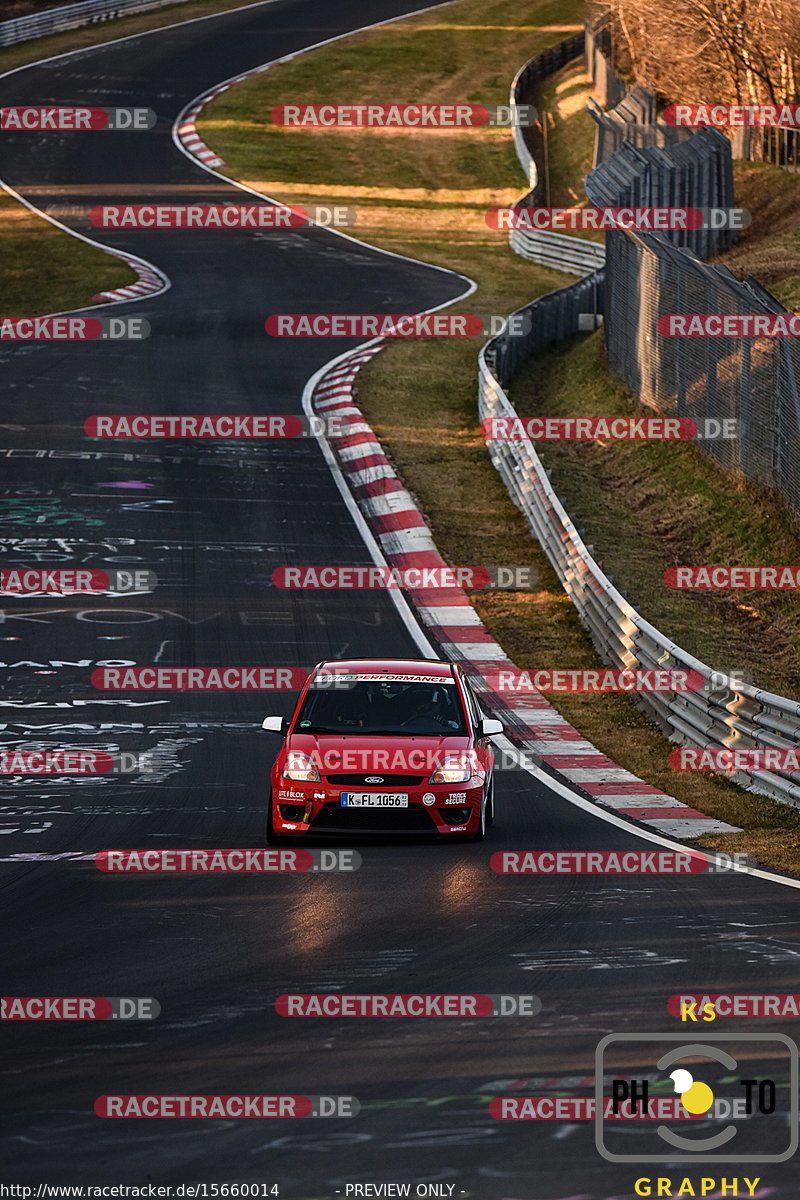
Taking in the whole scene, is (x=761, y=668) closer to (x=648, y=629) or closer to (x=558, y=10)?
(x=648, y=629)

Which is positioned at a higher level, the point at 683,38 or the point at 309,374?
the point at 683,38

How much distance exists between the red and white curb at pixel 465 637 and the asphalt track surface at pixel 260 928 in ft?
1.84

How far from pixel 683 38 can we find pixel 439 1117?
43.5 meters

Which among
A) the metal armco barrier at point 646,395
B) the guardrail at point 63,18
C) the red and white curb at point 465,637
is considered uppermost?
the guardrail at point 63,18

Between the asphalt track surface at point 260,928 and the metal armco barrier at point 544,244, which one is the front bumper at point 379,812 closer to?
the asphalt track surface at point 260,928

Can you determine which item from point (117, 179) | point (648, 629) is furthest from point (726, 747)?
point (117, 179)

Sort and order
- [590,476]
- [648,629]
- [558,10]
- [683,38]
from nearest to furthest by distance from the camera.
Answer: [648,629]
[590,476]
[683,38]
[558,10]

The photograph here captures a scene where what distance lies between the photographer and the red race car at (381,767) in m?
12.3

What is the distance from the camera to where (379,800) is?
12305 millimetres

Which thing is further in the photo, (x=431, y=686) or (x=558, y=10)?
(x=558, y=10)

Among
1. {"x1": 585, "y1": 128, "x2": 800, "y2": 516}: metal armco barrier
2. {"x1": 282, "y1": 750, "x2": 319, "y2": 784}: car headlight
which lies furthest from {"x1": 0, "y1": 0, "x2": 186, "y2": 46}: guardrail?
{"x1": 282, "y1": 750, "x2": 319, "y2": 784}: car headlight

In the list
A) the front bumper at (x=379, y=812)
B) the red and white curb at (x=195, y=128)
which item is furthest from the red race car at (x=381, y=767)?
the red and white curb at (x=195, y=128)

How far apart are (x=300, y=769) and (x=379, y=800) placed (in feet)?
2.06

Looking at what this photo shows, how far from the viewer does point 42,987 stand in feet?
27.6
